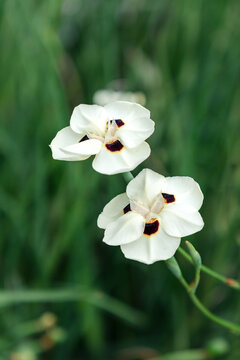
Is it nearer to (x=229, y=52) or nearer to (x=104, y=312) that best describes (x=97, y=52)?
(x=229, y=52)

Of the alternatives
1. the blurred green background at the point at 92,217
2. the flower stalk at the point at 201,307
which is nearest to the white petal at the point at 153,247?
the flower stalk at the point at 201,307

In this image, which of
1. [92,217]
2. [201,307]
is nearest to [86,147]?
[201,307]

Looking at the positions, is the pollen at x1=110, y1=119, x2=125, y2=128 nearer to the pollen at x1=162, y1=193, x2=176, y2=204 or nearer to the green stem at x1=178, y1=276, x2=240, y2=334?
the pollen at x1=162, y1=193, x2=176, y2=204

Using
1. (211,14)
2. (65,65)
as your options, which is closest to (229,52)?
(211,14)

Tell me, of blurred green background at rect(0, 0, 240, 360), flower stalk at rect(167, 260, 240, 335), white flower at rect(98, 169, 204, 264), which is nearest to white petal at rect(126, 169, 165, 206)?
white flower at rect(98, 169, 204, 264)

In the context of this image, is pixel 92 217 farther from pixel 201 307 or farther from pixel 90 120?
pixel 90 120

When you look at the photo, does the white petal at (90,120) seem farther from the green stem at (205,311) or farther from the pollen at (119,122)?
the green stem at (205,311)
